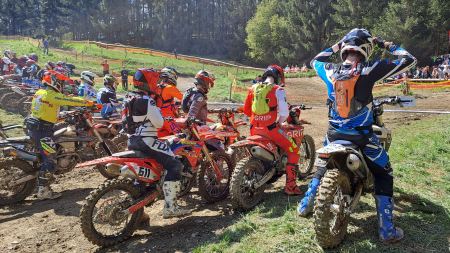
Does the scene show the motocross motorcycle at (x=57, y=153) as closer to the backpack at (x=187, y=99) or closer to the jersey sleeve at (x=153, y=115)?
the backpack at (x=187, y=99)

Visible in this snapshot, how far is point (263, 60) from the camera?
6750cm

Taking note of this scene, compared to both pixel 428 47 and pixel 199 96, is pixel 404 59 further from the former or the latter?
pixel 428 47

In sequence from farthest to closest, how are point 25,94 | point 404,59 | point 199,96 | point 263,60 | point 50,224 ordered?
point 263,60 → point 25,94 → point 199,96 → point 50,224 → point 404,59

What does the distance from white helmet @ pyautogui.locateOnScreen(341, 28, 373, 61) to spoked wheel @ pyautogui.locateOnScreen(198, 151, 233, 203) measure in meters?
2.90

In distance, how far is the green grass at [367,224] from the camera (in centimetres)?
418

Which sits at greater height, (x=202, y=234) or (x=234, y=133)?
(x=234, y=133)

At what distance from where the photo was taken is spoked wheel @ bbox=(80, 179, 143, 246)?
15.8 feet

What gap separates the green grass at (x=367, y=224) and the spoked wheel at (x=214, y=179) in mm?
774

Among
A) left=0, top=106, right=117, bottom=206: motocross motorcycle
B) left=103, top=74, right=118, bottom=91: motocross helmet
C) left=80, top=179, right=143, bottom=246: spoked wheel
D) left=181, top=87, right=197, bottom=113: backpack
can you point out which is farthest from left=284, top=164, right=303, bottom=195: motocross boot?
left=103, top=74, right=118, bottom=91: motocross helmet

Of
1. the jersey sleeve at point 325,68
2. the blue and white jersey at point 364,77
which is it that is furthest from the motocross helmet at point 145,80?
the blue and white jersey at point 364,77

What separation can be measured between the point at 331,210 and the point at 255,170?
79.8 inches

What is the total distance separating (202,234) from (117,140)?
419 cm

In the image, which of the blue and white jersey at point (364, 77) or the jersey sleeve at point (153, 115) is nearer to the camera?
the blue and white jersey at point (364, 77)

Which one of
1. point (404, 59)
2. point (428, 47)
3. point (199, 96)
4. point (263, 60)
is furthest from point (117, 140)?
point (263, 60)
